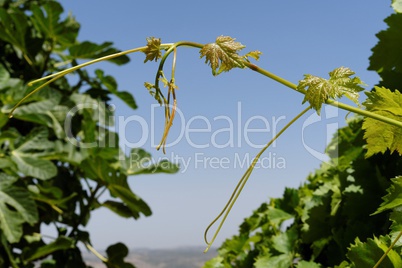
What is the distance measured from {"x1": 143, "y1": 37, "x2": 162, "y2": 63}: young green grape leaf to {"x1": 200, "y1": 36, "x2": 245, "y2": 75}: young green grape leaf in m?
0.05

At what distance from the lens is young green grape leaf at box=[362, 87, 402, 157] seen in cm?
57

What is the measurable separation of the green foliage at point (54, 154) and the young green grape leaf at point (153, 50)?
4.82 feet

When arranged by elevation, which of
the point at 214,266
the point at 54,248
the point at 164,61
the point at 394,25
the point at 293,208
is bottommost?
the point at 54,248

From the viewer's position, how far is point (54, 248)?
208 cm

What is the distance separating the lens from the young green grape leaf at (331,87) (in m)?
0.51

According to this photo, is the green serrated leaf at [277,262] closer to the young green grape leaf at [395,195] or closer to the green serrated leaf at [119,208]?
the young green grape leaf at [395,195]

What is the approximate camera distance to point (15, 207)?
1.84 meters

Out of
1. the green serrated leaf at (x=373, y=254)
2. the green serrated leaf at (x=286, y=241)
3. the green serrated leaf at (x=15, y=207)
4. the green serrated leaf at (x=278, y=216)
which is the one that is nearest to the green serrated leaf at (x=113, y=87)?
the green serrated leaf at (x=15, y=207)

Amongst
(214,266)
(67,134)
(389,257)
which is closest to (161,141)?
(389,257)

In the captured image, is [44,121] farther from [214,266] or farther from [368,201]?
[368,201]

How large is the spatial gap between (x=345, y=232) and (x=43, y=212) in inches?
64.2

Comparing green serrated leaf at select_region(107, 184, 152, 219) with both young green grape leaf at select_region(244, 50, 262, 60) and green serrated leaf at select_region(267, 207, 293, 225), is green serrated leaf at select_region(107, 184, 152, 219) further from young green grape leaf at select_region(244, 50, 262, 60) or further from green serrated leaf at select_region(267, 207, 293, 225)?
young green grape leaf at select_region(244, 50, 262, 60)

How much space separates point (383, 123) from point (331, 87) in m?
0.10

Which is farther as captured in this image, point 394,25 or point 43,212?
point 43,212
